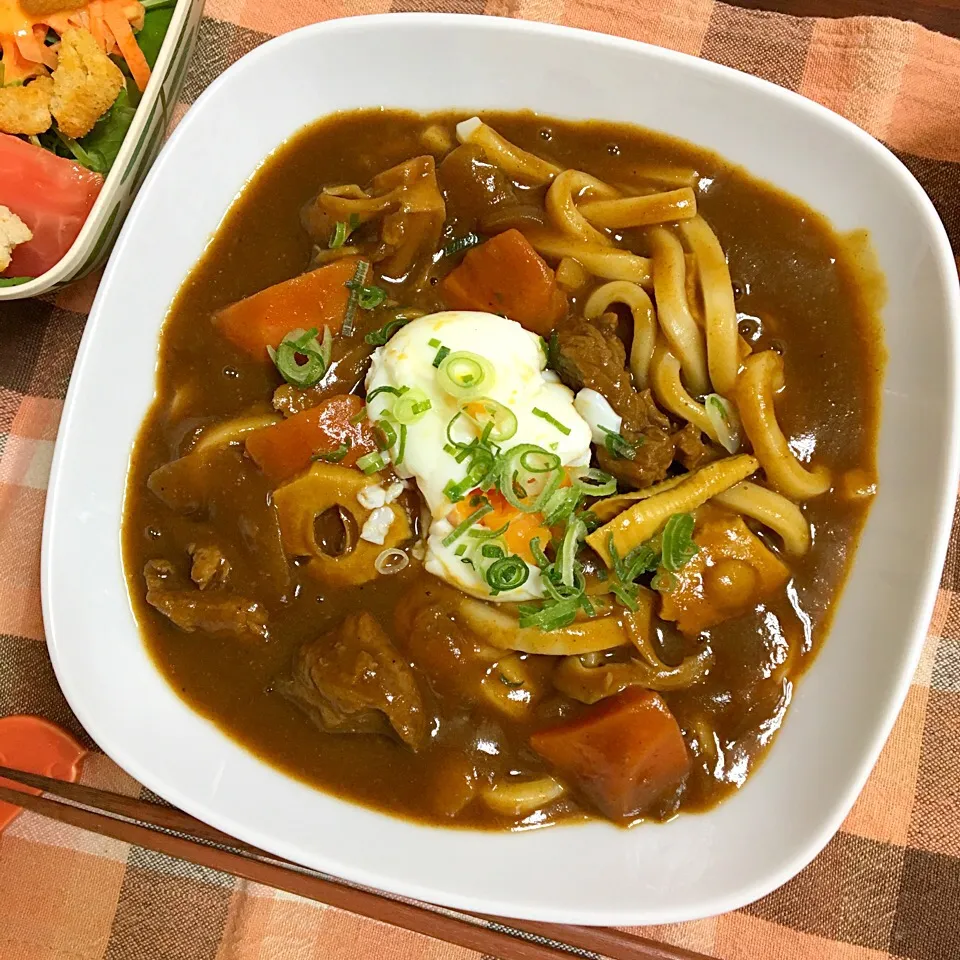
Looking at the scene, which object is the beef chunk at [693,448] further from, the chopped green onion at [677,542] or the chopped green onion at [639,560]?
the chopped green onion at [639,560]

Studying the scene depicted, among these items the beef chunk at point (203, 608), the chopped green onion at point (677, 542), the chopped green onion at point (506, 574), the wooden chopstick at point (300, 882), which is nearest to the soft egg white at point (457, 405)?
the chopped green onion at point (506, 574)

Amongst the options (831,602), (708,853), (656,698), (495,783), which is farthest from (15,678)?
(831,602)

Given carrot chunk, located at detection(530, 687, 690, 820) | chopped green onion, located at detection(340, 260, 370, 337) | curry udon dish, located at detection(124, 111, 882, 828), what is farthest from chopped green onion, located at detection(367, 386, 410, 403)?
carrot chunk, located at detection(530, 687, 690, 820)

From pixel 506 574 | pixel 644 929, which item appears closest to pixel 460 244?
pixel 506 574

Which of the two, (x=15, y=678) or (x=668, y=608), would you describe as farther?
(x=15, y=678)

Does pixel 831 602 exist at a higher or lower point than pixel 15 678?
higher

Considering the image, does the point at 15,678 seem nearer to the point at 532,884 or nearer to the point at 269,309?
the point at 269,309

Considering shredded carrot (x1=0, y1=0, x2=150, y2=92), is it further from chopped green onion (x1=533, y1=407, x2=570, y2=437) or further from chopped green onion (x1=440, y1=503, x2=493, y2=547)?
chopped green onion (x1=440, y1=503, x2=493, y2=547)
